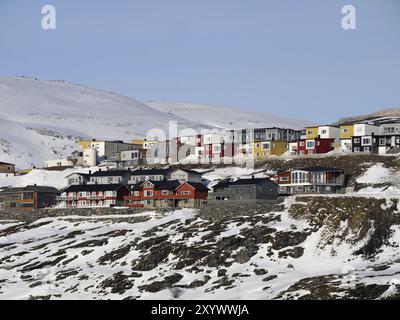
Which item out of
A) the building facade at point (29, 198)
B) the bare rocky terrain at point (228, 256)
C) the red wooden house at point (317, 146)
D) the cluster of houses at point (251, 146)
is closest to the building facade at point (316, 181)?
the bare rocky terrain at point (228, 256)

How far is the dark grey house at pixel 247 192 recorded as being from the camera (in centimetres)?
10581

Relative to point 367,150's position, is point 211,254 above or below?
below

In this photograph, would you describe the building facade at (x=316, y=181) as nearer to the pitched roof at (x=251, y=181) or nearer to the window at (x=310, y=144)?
the pitched roof at (x=251, y=181)

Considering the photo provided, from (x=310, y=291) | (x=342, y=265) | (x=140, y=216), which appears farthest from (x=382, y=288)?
(x=140, y=216)

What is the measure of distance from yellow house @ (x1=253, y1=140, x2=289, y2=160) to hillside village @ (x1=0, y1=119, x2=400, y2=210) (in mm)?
182

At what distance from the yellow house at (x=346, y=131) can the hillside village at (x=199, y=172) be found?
0.59 feet

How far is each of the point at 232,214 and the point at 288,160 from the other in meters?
34.7

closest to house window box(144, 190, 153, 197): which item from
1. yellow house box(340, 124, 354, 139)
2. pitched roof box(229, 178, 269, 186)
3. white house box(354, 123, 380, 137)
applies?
pitched roof box(229, 178, 269, 186)

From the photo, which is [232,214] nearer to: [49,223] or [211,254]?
[211,254]

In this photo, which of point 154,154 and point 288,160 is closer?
point 288,160

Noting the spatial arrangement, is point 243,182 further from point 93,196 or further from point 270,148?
point 270,148

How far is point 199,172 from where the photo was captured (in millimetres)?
136500

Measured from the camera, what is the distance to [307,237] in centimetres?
8906

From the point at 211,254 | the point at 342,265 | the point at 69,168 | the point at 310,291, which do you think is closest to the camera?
the point at 310,291
